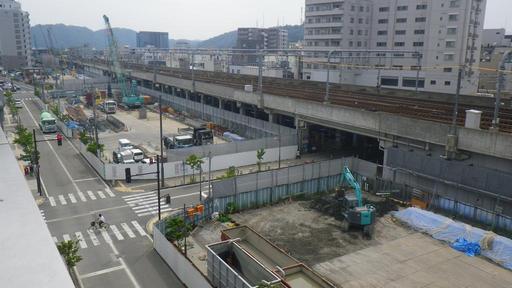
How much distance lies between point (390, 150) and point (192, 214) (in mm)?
17631

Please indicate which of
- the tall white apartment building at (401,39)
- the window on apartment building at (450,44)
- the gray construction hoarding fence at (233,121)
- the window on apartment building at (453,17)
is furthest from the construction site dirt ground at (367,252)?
the window on apartment building at (453,17)

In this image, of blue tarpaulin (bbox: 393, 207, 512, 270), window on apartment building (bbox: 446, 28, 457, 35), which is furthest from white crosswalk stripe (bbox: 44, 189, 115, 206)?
window on apartment building (bbox: 446, 28, 457, 35)

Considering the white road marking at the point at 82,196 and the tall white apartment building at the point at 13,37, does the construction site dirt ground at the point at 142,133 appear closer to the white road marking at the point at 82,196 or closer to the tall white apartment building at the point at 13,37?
the white road marking at the point at 82,196

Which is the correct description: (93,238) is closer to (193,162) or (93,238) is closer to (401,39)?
(193,162)

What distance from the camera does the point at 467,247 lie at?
2478 centimetres

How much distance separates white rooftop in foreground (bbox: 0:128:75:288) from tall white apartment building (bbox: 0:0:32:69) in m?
194

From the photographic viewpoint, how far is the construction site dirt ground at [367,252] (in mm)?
21719

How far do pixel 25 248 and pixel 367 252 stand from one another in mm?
20191

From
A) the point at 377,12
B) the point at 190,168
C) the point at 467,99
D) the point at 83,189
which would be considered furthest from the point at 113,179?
the point at 377,12

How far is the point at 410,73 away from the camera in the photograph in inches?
3575

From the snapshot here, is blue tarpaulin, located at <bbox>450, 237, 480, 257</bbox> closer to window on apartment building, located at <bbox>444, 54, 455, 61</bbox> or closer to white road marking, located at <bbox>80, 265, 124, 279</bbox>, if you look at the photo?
white road marking, located at <bbox>80, 265, 124, 279</bbox>

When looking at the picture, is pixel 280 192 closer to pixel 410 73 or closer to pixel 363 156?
pixel 363 156

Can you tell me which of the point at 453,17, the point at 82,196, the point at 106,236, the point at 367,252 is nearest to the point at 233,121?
the point at 82,196

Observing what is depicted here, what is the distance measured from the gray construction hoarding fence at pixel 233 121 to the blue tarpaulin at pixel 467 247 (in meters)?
25.5
